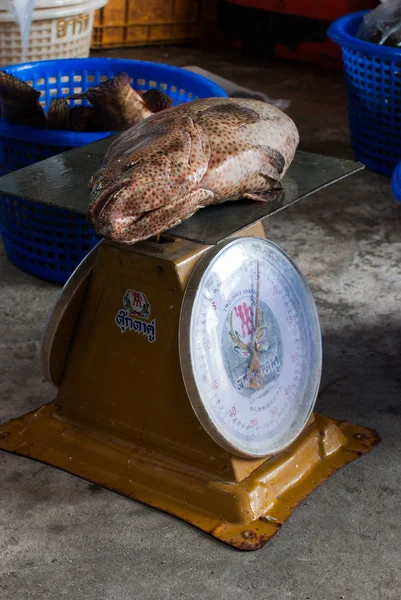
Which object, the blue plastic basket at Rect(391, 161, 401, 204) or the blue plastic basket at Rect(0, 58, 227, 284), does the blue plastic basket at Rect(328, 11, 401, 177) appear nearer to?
the blue plastic basket at Rect(0, 58, 227, 284)

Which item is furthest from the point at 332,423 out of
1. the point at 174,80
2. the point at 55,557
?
the point at 174,80

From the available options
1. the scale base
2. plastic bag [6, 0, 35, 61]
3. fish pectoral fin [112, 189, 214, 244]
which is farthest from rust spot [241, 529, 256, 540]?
plastic bag [6, 0, 35, 61]

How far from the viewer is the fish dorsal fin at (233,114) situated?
1.46 metres

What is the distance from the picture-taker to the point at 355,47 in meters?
3.06

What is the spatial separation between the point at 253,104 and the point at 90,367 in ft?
1.88

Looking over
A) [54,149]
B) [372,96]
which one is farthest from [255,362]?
[372,96]

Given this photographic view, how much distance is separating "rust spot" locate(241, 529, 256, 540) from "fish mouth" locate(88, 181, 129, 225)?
2.01 ft

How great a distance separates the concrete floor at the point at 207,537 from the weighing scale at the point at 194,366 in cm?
4

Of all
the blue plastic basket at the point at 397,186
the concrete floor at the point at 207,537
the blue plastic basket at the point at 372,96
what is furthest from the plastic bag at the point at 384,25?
the blue plastic basket at the point at 397,186

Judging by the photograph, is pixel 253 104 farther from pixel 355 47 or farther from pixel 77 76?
pixel 355 47

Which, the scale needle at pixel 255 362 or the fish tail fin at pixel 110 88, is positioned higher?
the fish tail fin at pixel 110 88

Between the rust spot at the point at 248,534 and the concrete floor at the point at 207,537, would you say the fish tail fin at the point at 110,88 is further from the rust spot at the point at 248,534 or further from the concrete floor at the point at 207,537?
the rust spot at the point at 248,534

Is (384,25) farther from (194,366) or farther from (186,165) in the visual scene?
(194,366)

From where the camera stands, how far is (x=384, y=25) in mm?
3180
